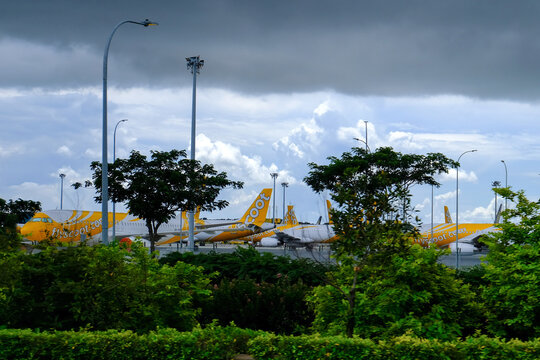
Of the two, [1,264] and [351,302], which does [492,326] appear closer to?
[351,302]

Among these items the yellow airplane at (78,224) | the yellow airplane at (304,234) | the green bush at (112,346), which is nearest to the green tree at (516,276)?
the green bush at (112,346)

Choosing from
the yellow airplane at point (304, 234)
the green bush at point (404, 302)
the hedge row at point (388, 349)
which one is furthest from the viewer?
the yellow airplane at point (304, 234)

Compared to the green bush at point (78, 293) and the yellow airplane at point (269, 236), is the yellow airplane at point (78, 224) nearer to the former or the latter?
the yellow airplane at point (269, 236)

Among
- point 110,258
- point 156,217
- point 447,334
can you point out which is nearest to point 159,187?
point 156,217

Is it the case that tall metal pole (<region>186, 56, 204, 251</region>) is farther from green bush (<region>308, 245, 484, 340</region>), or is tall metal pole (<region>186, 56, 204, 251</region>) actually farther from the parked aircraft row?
green bush (<region>308, 245, 484, 340</region>)

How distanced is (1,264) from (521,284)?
26.4 ft

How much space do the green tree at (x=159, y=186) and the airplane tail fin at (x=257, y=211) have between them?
40765 millimetres

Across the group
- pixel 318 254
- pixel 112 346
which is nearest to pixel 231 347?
pixel 112 346

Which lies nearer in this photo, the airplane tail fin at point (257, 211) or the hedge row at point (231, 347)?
the hedge row at point (231, 347)

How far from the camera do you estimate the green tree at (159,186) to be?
3195cm

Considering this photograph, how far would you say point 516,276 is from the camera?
8914 mm

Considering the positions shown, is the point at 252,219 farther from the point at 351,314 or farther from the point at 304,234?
the point at 351,314

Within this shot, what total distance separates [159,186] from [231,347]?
988 inches

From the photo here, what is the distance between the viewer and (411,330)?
777 centimetres
